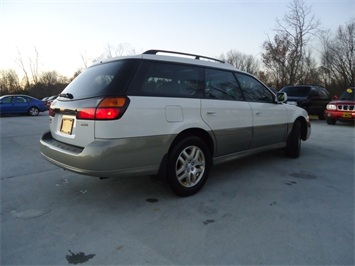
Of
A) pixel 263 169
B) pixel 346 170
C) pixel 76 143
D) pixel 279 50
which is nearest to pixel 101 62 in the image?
pixel 76 143

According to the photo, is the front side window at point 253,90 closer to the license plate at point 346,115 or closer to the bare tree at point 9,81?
the license plate at point 346,115

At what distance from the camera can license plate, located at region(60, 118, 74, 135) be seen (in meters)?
3.04

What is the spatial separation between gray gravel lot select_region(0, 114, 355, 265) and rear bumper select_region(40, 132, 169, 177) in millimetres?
500

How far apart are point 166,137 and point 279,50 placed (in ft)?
95.0

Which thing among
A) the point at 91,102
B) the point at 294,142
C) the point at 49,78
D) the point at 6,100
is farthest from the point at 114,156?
the point at 49,78

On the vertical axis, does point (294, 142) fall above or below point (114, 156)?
below

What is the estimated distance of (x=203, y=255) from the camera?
7.22 ft

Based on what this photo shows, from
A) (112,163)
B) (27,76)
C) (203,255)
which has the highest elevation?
(27,76)

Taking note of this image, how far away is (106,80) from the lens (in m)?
2.95

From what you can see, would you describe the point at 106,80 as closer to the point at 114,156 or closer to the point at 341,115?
the point at 114,156

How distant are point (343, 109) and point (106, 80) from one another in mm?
10740

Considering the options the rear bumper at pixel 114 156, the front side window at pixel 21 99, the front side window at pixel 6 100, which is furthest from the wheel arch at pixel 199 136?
the front side window at pixel 6 100

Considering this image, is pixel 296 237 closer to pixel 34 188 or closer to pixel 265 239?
pixel 265 239

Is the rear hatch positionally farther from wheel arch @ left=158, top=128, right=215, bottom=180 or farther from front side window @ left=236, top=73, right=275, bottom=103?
front side window @ left=236, top=73, right=275, bottom=103
